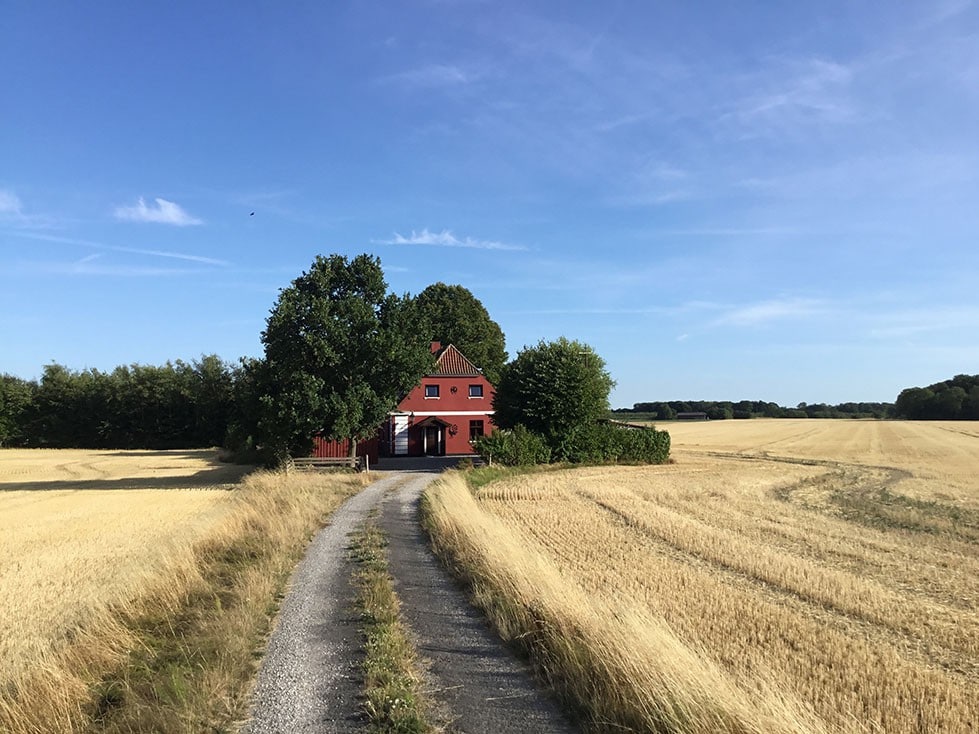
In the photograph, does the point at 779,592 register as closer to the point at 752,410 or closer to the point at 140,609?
the point at 140,609

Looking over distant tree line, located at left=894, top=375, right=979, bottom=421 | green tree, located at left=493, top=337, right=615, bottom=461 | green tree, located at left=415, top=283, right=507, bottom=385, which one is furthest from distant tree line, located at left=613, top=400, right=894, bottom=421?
green tree, located at left=493, top=337, right=615, bottom=461

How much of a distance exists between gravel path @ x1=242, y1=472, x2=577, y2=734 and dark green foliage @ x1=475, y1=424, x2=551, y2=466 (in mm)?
23356

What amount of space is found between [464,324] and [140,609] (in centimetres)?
5975

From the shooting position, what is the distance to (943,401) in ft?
411

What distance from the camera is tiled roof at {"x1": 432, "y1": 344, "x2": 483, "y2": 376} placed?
4912 cm

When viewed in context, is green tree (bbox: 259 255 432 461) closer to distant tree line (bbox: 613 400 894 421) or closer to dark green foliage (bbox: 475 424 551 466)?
dark green foliage (bbox: 475 424 551 466)

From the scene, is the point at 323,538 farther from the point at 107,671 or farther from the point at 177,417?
the point at 177,417

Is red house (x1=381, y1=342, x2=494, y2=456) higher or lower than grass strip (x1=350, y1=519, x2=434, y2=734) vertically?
higher

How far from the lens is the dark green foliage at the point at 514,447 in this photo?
116ft

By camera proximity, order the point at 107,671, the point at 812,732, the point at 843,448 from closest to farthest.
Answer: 1. the point at 812,732
2. the point at 107,671
3. the point at 843,448

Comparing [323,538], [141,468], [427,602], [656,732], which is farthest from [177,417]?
[656,732]

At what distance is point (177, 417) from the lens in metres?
75.6

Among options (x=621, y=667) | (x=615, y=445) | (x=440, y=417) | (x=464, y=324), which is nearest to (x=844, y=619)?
(x=621, y=667)

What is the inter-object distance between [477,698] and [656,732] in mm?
1817
